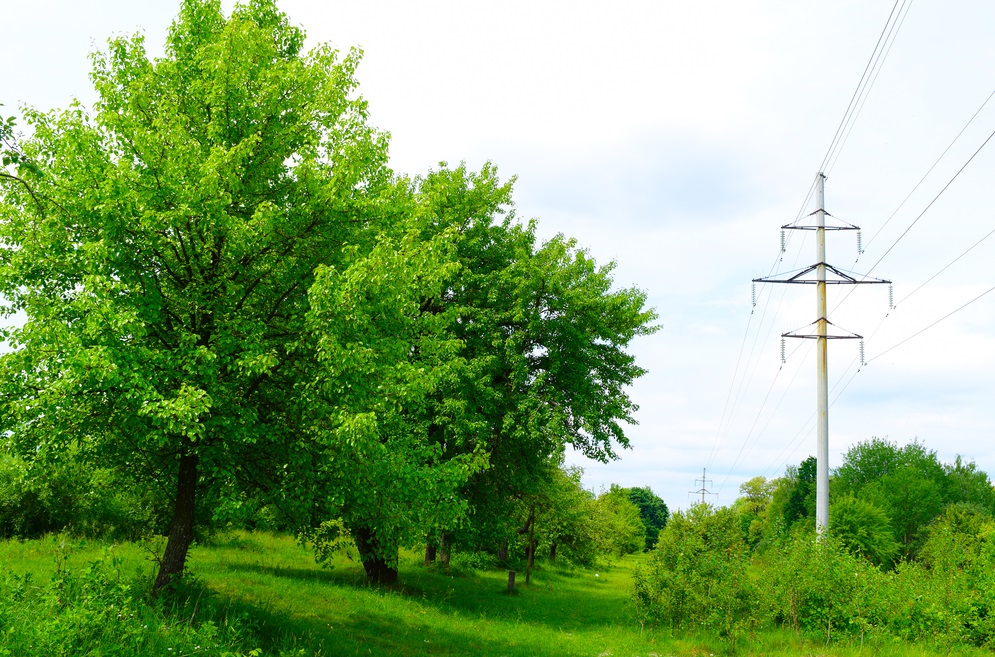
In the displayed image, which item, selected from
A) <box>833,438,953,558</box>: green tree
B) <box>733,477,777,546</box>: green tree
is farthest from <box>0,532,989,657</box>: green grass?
<box>733,477,777,546</box>: green tree

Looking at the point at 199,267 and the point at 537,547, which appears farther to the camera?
the point at 537,547

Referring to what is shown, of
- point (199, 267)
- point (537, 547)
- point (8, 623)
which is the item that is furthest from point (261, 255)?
point (537, 547)

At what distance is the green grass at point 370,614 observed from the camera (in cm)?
1346

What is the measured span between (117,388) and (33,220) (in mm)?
3227

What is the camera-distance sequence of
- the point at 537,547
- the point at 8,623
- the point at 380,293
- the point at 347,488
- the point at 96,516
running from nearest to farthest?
the point at 8,623 < the point at 380,293 < the point at 347,488 < the point at 96,516 < the point at 537,547

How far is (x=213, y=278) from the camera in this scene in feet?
39.0

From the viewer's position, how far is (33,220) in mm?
11117

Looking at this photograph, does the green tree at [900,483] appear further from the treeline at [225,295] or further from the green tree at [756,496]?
the treeline at [225,295]

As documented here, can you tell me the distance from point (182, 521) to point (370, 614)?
674cm

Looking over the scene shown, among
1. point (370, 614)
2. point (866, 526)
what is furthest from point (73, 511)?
point (866, 526)

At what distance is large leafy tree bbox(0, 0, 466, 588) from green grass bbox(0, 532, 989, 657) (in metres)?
2.42

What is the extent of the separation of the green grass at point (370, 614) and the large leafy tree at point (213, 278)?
2.42 metres

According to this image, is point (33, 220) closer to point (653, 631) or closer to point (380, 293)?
point (380, 293)

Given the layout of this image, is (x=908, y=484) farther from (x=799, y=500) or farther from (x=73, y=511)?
(x=73, y=511)
